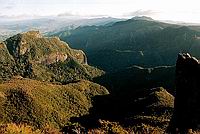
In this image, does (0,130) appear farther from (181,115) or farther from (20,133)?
(181,115)

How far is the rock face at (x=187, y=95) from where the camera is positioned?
336ft

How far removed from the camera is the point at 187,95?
10769cm

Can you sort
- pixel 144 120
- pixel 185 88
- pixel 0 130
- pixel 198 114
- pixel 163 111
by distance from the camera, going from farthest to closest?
pixel 163 111, pixel 144 120, pixel 185 88, pixel 198 114, pixel 0 130

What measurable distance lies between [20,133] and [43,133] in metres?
10.1

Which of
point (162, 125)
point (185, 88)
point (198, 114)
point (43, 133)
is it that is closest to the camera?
point (43, 133)

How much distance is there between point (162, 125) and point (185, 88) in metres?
46.2

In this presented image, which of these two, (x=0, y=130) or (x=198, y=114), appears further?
(x=198, y=114)

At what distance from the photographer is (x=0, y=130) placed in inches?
2249

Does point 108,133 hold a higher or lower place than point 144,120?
higher

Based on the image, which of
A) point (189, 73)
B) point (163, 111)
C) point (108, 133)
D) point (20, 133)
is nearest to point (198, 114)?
point (189, 73)

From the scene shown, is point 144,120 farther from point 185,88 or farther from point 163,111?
point 185,88

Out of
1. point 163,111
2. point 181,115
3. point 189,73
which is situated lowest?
point 163,111

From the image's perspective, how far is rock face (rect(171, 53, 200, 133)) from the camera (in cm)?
10256

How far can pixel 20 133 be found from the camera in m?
57.9
